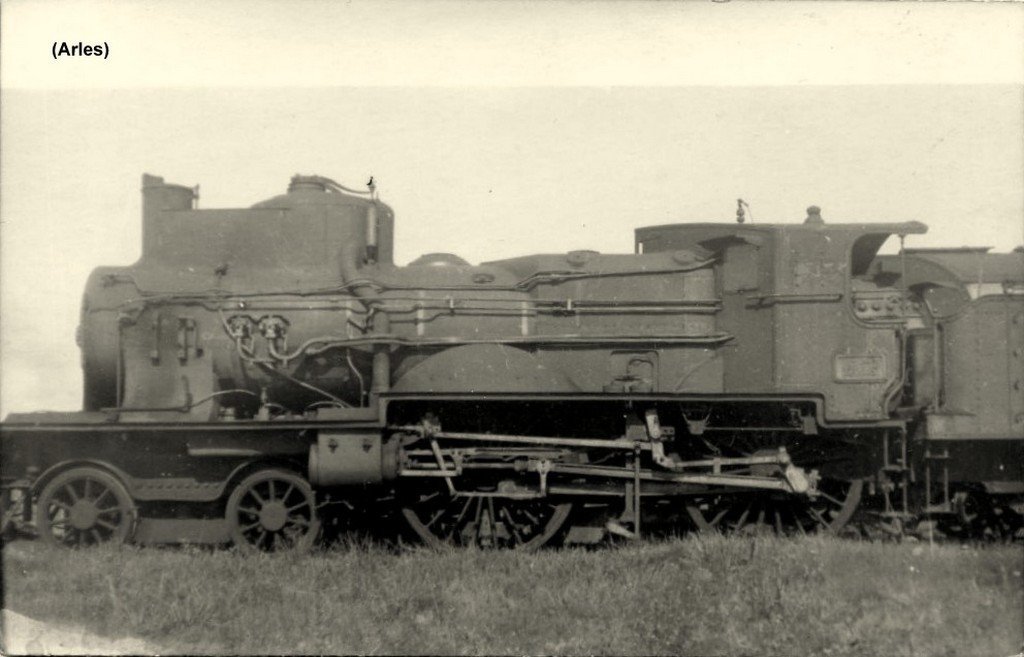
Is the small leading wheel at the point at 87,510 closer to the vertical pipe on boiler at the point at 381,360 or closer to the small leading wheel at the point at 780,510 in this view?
the vertical pipe on boiler at the point at 381,360

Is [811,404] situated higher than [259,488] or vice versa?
[811,404]

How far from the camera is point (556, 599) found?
7.30m

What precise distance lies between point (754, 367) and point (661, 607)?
9.59 feet

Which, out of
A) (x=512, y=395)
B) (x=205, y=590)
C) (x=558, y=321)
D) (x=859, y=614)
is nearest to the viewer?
(x=859, y=614)

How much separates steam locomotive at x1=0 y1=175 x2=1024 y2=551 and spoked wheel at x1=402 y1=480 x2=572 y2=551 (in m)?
0.03

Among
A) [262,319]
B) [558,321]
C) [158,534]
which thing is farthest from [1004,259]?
[158,534]

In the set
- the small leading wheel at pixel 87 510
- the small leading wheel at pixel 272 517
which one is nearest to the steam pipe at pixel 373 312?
the small leading wheel at pixel 272 517

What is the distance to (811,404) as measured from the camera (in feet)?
29.6

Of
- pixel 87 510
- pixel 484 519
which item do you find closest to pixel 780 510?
pixel 484 519

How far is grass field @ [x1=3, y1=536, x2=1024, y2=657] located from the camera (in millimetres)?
6699

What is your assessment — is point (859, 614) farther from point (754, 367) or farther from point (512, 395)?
point (512, 395)

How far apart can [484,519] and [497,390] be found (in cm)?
128

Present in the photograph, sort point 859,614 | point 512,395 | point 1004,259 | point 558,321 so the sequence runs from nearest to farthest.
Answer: point 859,614
point 512,395
point 558,321
point 1004,259

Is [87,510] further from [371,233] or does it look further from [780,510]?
[780,510]
